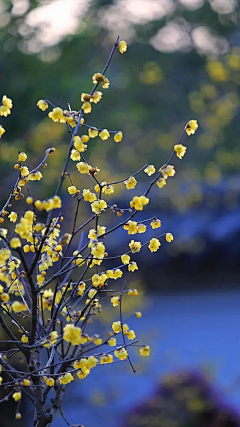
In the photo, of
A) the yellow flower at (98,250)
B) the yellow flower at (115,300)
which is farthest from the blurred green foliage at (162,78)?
the yellow flower at (98,250)

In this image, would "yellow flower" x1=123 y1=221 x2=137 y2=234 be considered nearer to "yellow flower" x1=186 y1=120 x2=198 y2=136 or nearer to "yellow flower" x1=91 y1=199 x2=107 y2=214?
"yellow flower" x1=91 y1=199 x2=107 y2=214

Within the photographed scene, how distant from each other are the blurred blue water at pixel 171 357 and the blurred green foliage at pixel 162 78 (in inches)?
34.5

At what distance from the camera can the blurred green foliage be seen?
2291mm

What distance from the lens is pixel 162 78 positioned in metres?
2.43

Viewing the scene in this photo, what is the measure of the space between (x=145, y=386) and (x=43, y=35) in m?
1.95

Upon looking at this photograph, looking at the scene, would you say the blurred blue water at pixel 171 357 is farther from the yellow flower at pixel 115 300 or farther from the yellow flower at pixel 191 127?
the yellow flower at pixel 191 127

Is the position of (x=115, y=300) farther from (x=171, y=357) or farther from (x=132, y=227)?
(x=171, y=357)

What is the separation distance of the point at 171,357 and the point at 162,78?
1.57 m

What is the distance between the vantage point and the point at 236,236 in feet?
9.83

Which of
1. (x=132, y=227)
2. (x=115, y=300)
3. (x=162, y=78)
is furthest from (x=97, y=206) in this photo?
(x=162, y=78)

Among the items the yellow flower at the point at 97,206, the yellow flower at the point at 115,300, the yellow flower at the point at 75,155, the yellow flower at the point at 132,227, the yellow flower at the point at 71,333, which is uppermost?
the yellow flower at the point at 75,155

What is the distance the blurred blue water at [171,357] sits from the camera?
7.01ft

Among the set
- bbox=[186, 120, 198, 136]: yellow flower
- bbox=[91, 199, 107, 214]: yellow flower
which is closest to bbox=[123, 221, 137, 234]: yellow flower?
bbox=[91, 199, 107, 214]: yellow flower

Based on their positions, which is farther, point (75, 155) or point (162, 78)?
point (162, 78)
